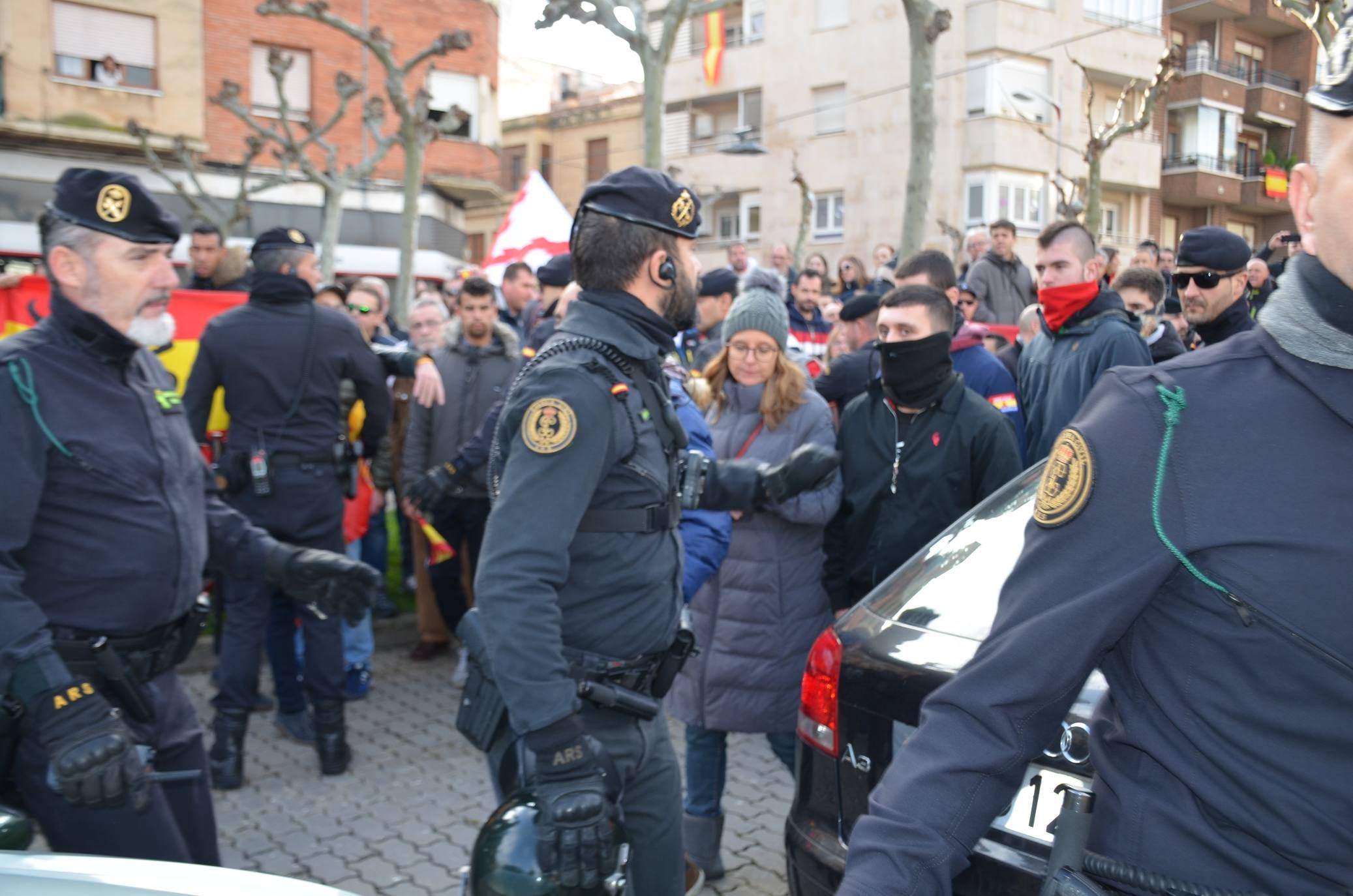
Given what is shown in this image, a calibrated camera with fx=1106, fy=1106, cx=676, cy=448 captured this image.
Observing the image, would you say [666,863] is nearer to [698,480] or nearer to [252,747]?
[698,480]

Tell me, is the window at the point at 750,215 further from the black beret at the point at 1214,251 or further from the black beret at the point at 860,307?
the black beret at the point at 1214,251

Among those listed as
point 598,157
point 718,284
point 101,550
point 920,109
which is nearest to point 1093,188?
point 920,109

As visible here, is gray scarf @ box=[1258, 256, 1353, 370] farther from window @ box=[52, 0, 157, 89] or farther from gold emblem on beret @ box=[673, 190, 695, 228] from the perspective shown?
window @ box=[52, 0, 157, 89]

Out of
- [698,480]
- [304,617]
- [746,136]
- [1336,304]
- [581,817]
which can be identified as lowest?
[304,617]

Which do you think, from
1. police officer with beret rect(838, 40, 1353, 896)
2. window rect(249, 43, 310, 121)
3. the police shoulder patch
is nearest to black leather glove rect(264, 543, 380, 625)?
police officer with beret rect(838, 40, 1353, 896)

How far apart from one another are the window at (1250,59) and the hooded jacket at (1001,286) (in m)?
29.9

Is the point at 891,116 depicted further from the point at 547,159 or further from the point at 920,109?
the point at 920,109

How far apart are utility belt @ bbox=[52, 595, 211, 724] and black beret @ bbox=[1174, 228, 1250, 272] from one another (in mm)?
4571

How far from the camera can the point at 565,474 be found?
2332 mm

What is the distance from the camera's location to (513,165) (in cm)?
4544

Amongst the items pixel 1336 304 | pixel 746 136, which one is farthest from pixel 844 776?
pixel 746 136

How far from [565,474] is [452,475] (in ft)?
10.1

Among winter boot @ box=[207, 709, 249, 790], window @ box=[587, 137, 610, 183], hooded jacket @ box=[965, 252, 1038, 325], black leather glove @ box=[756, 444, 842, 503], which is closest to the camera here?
black leather glove @ box=[756, 444, 842, 503]

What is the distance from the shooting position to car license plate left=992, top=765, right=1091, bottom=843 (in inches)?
85.5
